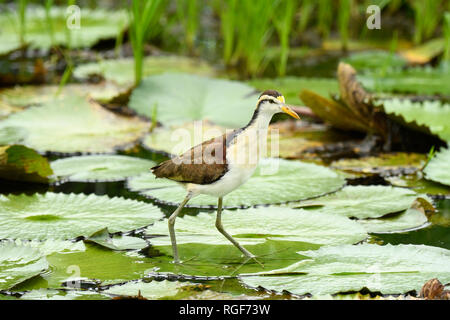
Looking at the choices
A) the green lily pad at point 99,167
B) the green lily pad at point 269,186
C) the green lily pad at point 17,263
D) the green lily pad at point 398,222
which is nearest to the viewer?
the green lily pad at point 17,263

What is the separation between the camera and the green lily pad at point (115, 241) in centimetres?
287

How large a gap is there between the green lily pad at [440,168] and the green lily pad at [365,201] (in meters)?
0.26

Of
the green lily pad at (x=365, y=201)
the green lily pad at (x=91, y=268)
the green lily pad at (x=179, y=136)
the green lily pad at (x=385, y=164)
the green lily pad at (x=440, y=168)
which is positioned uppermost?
the green lily pad at (x=179, y=136)

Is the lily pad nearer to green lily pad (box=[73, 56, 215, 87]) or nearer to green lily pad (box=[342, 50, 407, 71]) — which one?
green lily pad (box=[73, 56, 215, 87])

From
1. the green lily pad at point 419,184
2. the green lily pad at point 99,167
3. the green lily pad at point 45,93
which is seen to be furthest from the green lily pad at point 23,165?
the green lily pad at point 419,184

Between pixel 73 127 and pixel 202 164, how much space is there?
2218 millimetres

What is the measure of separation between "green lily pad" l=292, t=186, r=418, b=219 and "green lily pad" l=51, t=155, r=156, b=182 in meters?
1.04

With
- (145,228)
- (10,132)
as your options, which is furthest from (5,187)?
(145,228)

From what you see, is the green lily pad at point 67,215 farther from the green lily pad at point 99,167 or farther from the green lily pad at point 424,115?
the green lily pad at point 424,115

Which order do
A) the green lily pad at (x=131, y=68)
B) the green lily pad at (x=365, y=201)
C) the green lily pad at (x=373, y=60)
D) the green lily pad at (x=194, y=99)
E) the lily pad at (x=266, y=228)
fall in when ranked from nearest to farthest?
the lily pad at (x=266, y=228) → the green lily pad at (x=365, y=201) → the green lily pad at (x=194, y=99) → the green lily pad at (x=131, y=68) → the green lily pad at (x=373, y=60)

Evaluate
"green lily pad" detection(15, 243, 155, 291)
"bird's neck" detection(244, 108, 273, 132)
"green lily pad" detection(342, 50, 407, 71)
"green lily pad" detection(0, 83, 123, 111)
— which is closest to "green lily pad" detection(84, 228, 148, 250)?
"green lily pad" detection(15, 243, 155, 291)

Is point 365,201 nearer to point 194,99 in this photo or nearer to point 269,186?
point 269,186

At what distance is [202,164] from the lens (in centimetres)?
260

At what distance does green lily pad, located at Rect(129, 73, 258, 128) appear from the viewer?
4.69m
